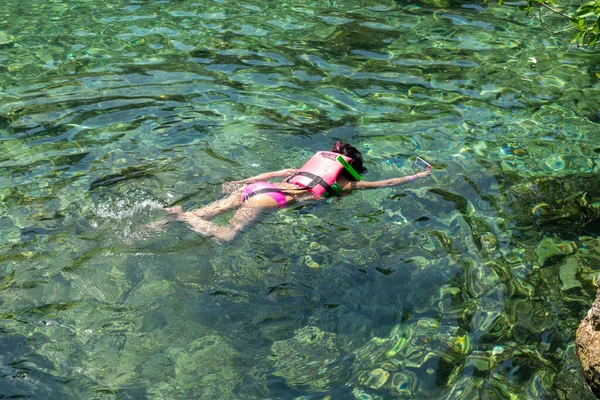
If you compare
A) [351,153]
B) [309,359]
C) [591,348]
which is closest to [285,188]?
[351,153]

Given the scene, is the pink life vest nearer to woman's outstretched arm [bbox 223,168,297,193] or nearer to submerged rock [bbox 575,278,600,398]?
woman's outstretched arm [bbox 223,168,297,193]

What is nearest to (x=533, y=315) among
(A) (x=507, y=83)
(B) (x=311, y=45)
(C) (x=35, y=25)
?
(A) (x=507, y=83)

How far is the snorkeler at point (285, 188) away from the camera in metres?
5.99

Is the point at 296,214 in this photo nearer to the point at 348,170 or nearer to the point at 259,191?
the point at 259,191

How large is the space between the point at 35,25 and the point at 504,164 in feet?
25.2

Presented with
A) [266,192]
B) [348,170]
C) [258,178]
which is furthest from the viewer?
[258,178]

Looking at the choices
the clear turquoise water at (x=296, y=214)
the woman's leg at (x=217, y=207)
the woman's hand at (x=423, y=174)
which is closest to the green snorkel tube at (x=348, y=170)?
the clear turquoise water at (x=296, y=214)

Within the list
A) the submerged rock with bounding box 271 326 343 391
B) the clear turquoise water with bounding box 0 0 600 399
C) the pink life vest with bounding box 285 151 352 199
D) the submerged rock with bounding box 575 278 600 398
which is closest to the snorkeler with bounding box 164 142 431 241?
the pink life vest with bounding box 285 151 352 199

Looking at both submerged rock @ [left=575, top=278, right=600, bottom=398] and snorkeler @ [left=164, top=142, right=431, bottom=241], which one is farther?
snorkeler @ [left=164, top=142, right=431, bottom=241]

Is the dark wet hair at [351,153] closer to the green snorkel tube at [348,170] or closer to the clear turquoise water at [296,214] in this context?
the green snorkel tube at [348,170]

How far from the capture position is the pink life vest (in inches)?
248

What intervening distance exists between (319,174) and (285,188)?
359 millimetres

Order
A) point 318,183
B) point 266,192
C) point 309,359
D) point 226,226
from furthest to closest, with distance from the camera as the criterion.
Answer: point 318,183, point 266,192, point 226,226, point 309,359

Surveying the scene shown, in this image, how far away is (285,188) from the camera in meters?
6.32
